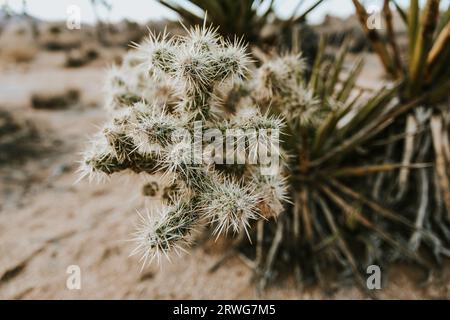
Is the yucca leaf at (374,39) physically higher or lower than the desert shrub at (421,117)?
higher

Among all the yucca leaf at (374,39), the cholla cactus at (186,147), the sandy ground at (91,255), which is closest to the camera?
the cholla cactus at (186,147)

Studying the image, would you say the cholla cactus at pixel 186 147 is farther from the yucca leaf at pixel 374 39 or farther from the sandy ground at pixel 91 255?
the yucca leaf at pixel 374 39

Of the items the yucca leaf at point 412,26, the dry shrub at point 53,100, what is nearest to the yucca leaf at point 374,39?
the yucca leaf at point 412,26

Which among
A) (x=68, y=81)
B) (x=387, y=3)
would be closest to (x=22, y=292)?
(x=387, y=3)

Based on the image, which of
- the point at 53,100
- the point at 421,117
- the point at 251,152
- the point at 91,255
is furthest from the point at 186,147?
the point at 53,100

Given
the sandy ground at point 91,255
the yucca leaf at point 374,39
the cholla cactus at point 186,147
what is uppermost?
the yucca leaf at point 374,39
